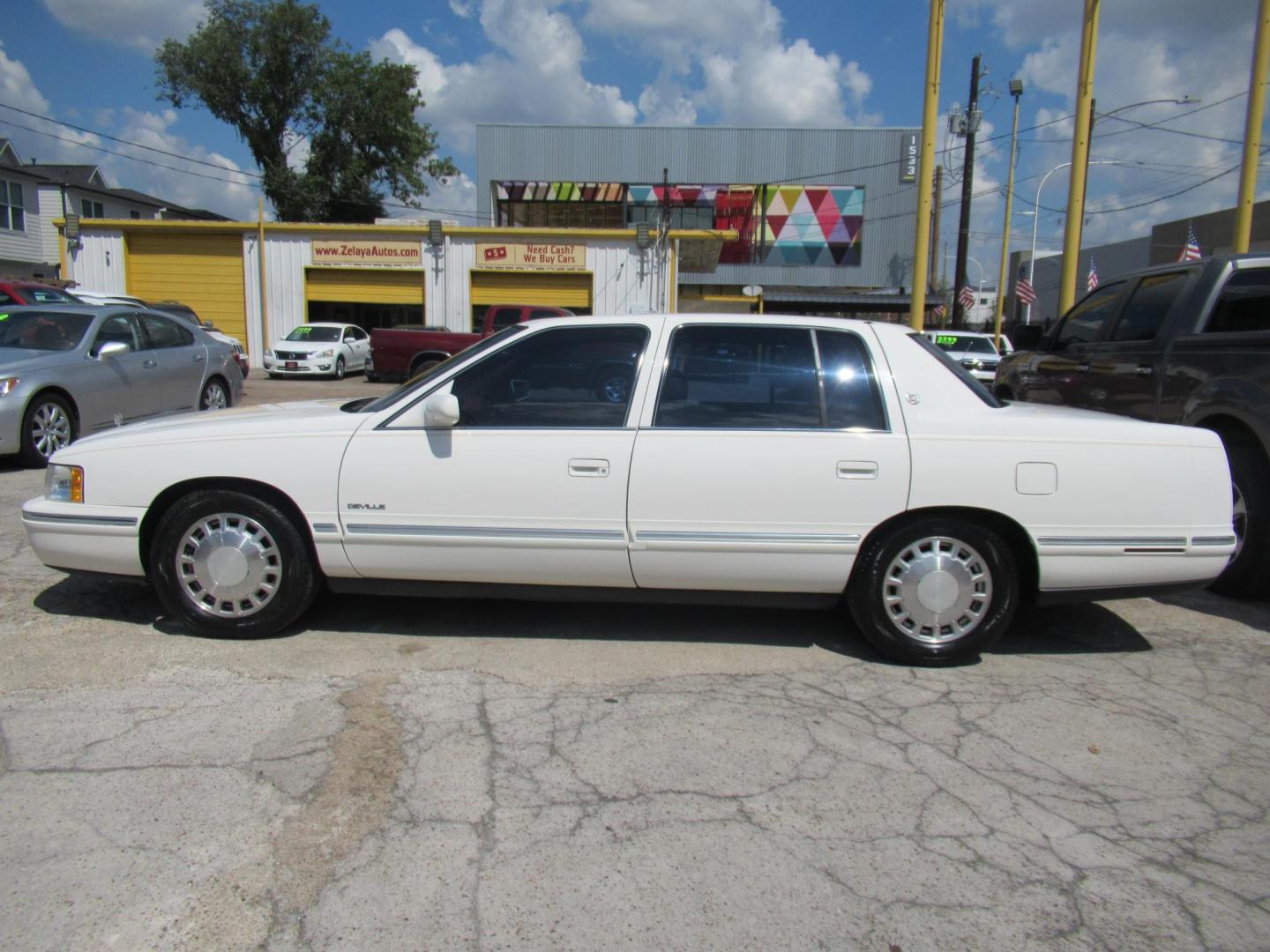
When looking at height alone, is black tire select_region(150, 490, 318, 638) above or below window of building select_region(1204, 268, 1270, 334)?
below

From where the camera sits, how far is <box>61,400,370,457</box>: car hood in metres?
4.05

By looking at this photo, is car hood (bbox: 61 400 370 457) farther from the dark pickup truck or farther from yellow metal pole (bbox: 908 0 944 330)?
yellow metal pole (bbox: 908 0 944 330)

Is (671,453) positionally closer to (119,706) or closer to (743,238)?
(119,706)

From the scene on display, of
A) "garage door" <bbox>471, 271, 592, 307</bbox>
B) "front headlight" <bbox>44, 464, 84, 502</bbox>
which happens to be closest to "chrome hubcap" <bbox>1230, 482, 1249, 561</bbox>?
"front headlight" <bbox>44, 464, 84, 502</bbox>

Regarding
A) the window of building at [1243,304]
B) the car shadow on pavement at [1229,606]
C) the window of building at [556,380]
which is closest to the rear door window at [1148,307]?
the window of building at [1243,304]

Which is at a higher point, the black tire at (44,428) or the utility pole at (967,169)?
the utility pole at (967,169)

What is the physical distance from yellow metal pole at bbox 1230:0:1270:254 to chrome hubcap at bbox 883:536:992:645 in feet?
27.7

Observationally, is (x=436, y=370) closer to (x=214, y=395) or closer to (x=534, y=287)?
(x=214, y=395)

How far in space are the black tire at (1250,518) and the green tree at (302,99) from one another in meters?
43.2

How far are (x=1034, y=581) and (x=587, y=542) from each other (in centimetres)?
201

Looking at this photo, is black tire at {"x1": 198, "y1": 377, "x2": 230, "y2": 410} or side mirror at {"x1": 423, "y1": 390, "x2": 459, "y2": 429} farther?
black tire at {"x1": 198, "y1": 377, "x2": 230, "y2": 410}

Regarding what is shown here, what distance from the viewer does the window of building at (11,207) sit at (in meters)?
37.1

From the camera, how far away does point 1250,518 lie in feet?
16.2

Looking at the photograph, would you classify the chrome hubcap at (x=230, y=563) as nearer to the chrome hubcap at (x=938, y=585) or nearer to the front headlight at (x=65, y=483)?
the front headlight at (x=65, y=483)
